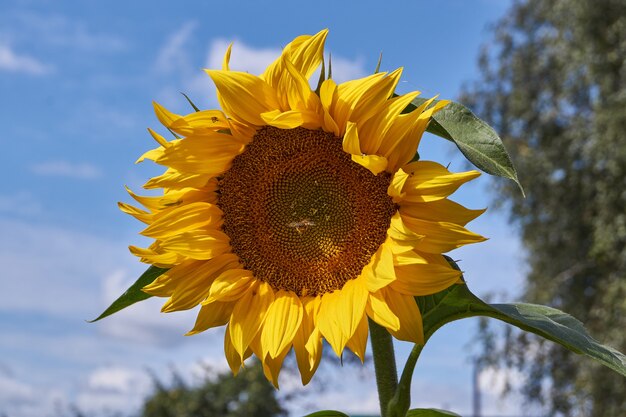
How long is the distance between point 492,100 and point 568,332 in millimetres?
10125

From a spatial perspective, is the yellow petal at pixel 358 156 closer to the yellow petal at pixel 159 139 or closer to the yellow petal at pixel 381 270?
the yellow petal at pixel 381 270

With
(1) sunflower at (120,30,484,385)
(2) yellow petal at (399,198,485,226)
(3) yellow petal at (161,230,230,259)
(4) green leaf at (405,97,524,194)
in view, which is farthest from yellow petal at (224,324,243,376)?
(4) green leaf at (405,97,524,194)

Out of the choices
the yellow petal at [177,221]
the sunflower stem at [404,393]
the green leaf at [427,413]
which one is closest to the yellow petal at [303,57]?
the yellow petal at [177,221]

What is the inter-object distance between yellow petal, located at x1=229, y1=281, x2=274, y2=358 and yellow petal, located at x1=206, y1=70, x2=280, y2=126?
257mm

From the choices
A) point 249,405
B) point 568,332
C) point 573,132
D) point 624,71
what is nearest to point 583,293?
point 573,132

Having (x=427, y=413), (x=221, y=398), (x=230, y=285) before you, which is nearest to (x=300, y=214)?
(x=230, y=285)

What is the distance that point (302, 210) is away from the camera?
4.50 feet

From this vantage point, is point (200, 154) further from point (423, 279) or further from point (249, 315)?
point (423, 279)

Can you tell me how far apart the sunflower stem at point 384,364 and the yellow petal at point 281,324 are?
0.12 meters

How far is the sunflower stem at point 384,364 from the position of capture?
1.30 m

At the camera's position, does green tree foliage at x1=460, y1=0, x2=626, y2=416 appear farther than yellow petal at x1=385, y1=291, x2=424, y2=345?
Yes

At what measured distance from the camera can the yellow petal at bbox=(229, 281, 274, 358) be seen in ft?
4.20

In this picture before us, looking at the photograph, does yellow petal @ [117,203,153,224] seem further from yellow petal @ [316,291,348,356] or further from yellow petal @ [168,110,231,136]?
yellow petal @ [316,291,348,356]

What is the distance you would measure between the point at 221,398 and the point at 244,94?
10884 mm
